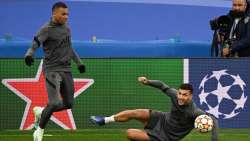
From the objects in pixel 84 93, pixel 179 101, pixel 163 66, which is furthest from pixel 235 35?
pixel 179 101

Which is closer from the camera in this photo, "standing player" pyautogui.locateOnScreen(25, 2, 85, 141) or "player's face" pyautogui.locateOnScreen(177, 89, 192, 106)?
"player's face" pyautogui.locateOnScreen(177, 89, 192, 106)

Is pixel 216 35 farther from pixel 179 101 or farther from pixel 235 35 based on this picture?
pixel 179 101

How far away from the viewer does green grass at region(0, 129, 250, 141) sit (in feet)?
42.1

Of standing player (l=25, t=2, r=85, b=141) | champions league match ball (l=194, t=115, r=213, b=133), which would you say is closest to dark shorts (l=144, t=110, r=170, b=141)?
champions league match ball (l=194, t=115, r=213, b=133)

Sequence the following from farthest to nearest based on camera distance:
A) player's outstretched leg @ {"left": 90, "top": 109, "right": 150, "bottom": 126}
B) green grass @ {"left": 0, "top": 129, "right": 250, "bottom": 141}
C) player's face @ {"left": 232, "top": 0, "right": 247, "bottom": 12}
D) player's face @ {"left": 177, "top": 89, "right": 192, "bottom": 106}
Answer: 1. player's face @ {"left": 232, "top": 0, "right": 247, "bottom": 12}
2. green grass @ {"left": 0, "top": 129, "right": 250, "bottom": 141}
3. player's outstretched leg @ {"left": 90, "top": 109, "right": 150, "bottom": 126}
4. player's face @ {"left": 177, "top": 89, "right": 192, "bottom": 106}

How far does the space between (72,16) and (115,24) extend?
1045 millimetres

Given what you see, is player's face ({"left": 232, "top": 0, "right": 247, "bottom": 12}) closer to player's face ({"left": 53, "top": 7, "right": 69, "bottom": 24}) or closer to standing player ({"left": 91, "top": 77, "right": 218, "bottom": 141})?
standing player ({"left": 91, "top": 77, "right": 218, "bottom": 141})

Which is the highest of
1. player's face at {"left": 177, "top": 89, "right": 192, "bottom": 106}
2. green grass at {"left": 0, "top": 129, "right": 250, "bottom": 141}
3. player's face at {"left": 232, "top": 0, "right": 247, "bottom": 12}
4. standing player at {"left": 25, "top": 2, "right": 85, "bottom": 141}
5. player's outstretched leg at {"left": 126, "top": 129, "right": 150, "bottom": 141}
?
player's face at {"left": 232, "top": 0, "right": 247, "bottom": 12}

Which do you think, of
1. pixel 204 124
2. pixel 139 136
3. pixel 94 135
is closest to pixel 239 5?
pixel 94 135

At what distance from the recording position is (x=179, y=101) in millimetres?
10641

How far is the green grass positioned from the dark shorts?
151 centimetres

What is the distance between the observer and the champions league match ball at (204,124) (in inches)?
408

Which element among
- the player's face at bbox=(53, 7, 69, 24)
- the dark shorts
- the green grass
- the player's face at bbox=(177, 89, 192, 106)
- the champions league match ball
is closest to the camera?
the champions league match ball

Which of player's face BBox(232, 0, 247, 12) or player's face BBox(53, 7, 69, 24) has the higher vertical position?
player's face BBox(232, 0, 247, 12)
